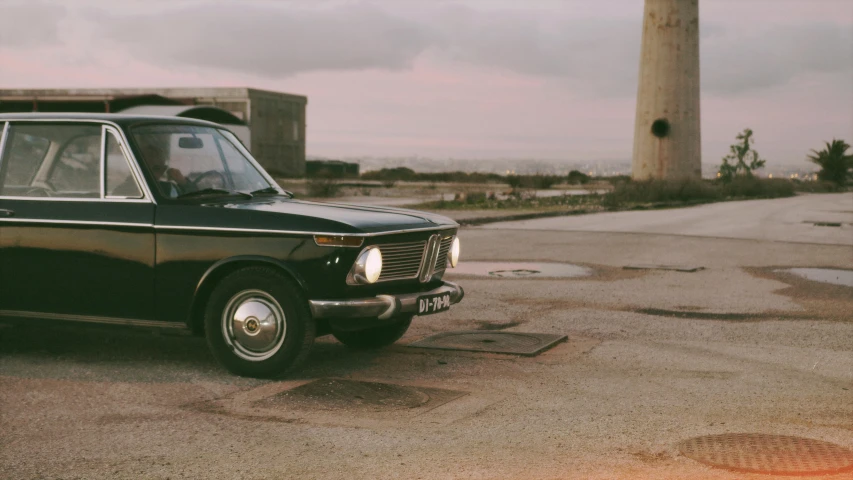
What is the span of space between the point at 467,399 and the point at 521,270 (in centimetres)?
718

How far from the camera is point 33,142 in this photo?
724 cm

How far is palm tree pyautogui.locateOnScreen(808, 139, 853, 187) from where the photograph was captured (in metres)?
74.3

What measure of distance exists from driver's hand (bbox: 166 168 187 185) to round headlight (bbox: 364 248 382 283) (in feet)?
4.97

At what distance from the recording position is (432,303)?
265 inches

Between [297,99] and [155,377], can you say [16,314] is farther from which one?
[297,99]

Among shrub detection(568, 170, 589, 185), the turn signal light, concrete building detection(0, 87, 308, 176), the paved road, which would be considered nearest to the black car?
the turn signal light

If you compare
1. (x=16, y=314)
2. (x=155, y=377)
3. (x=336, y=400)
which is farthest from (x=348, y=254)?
(x=16, y=314)

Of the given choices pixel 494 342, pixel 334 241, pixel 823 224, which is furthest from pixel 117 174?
pixel 823 224

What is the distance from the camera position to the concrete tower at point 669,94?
123ft

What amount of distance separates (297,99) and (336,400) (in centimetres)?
5495

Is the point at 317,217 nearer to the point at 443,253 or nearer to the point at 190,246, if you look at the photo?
the point at 190,246

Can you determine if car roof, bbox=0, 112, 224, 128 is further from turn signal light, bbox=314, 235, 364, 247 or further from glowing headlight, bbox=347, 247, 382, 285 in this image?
glowing headlight, bbox=347, 247, 382, 285

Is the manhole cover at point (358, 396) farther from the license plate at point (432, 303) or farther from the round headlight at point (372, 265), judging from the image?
the round headlight at point (372, 265)

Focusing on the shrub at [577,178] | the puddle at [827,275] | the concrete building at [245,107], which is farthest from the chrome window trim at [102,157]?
the shrub at [577,178]
